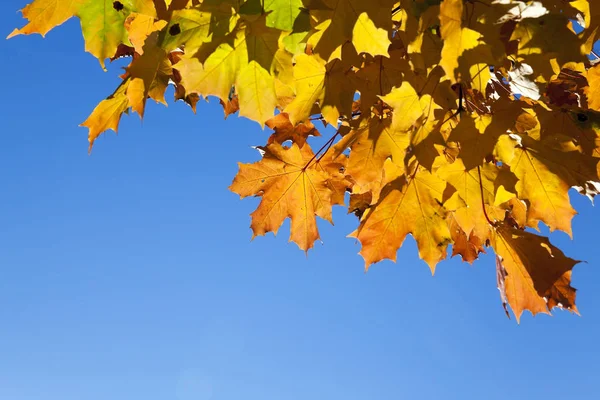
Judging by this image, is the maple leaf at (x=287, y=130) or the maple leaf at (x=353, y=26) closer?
the maple leaf at (x=353, y=26)

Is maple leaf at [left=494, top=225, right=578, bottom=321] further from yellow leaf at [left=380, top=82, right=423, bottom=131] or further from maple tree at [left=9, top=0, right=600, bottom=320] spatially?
yellow leaf at [left=380, top=82, right=423, bottom=131]

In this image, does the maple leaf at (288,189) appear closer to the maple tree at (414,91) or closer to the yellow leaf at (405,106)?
the maple tree at (414,91)

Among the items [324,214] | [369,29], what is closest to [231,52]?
[369,29]

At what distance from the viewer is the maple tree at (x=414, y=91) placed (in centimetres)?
162

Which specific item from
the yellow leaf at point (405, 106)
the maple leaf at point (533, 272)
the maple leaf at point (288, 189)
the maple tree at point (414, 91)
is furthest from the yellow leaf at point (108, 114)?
the maple leaf at point (533, 272)

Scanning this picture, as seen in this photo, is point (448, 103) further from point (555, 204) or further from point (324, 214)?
point (324, 214)

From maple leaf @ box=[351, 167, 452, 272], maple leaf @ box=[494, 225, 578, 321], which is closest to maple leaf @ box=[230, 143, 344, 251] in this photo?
maple leaf @ box=[351, 167, 452, 272]

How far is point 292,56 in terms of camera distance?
198cm

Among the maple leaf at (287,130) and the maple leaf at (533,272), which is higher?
the maple leaf at (287,130)

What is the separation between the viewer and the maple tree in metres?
1.62

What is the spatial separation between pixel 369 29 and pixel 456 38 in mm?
312

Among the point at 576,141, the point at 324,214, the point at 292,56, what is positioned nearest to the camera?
the point at 292,56

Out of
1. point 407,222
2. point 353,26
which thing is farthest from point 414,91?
point 407,222

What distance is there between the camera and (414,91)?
1.82 m
